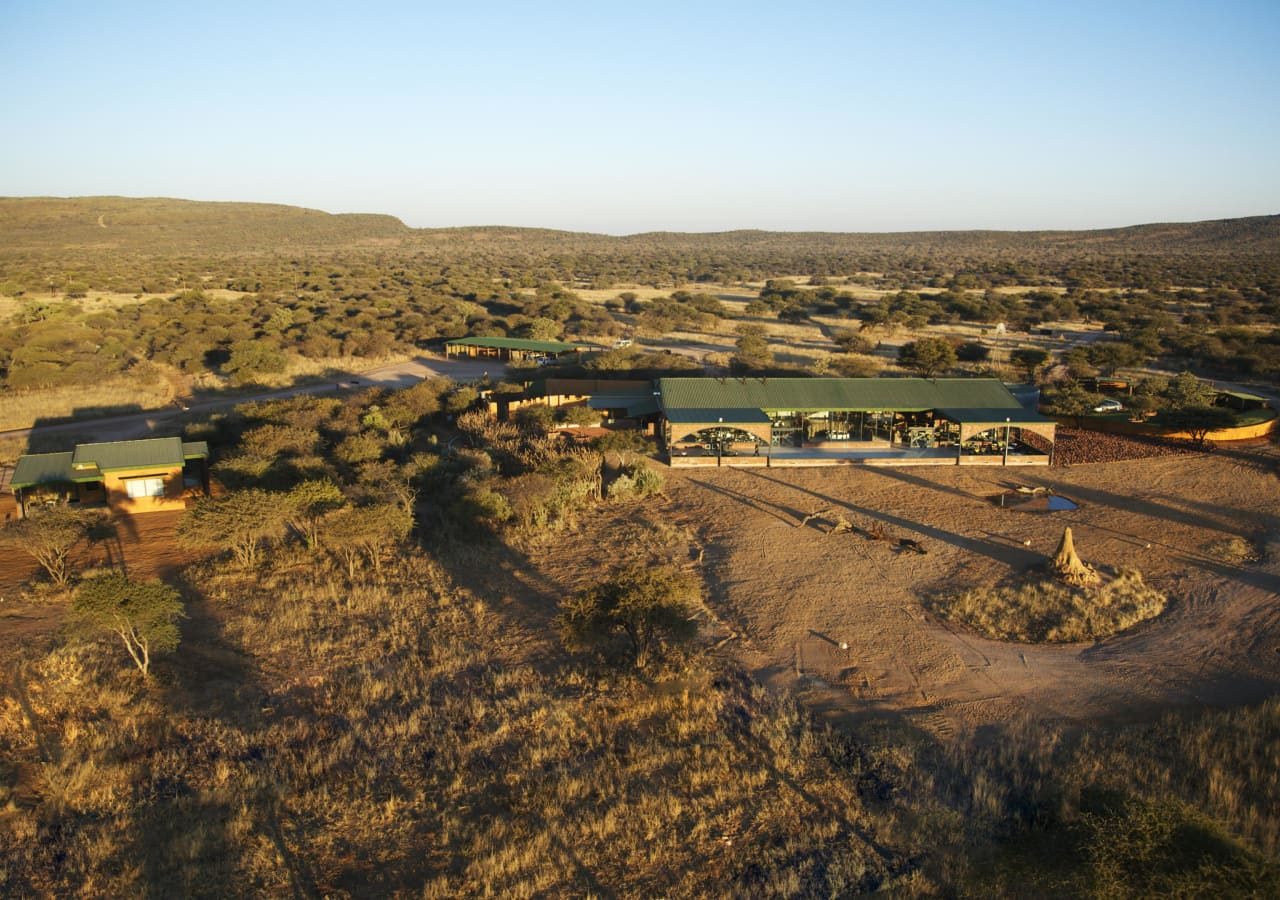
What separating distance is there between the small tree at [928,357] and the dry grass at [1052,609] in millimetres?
19498

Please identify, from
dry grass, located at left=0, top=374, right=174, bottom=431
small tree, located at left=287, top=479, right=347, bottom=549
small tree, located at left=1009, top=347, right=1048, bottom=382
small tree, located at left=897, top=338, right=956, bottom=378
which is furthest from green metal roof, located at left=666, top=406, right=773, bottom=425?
dry grass, located at left=0, top=374, right=174, bottom=431

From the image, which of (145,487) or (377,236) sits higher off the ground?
(377,236)

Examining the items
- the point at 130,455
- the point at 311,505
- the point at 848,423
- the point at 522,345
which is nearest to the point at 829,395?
the point at 848,423

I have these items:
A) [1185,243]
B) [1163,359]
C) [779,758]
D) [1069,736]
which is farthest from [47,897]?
[1185,243]

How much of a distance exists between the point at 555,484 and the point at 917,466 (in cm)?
1040

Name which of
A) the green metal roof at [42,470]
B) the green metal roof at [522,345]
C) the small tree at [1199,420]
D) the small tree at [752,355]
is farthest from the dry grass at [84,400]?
the small tree at [1199,420]

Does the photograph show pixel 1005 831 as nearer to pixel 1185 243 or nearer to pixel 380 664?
pixel 380 664

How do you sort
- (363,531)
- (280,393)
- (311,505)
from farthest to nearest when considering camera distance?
(280,393)
(311,505)
(363,531)

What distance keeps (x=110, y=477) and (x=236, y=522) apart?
735 centimetres

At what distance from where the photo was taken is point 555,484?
69.8 feet

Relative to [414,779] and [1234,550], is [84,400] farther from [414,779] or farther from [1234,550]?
[1234,550]

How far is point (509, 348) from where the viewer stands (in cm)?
4350

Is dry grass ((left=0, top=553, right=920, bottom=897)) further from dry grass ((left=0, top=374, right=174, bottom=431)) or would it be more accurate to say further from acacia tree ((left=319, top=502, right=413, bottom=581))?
dry grass ((left=0, top=374, right=174, bottom=431))

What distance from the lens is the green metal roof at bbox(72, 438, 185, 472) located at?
23.1 m
